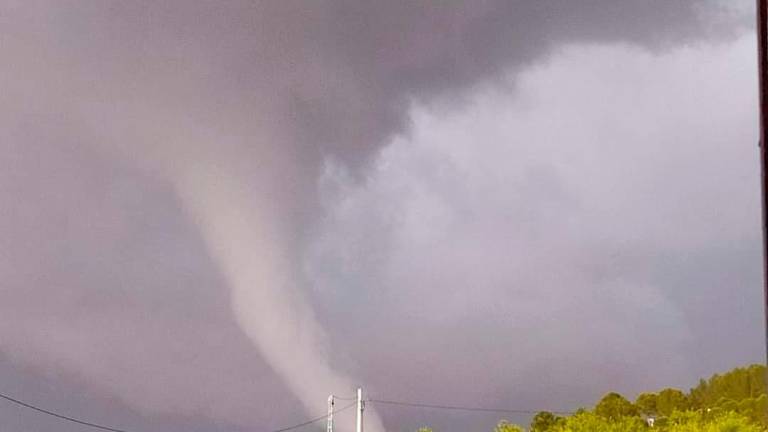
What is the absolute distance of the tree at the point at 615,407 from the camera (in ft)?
292

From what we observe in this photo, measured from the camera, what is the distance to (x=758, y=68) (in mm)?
7137

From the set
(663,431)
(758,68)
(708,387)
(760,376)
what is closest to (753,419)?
(663,431)

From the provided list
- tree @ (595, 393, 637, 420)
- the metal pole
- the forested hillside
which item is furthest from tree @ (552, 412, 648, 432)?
the metal pole

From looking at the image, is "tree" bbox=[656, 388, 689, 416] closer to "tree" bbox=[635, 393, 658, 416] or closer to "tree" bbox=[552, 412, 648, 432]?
"tree" bbox=[635, 393, 658, 416]

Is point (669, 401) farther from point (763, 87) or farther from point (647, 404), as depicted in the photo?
point (763, 87)

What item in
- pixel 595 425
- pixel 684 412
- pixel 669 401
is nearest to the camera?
pixel 595 425

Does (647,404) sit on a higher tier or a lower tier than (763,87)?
higher

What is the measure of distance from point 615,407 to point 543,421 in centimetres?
1051

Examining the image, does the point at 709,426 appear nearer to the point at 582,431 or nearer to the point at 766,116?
the point at 582,431

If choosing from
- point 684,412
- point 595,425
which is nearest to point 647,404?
point 684,412

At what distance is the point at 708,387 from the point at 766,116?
108038mm

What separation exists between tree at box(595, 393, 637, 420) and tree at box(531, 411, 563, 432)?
18.9 feet

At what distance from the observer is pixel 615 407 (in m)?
90.8

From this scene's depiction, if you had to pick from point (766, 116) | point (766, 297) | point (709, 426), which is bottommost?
point (766, 297)
